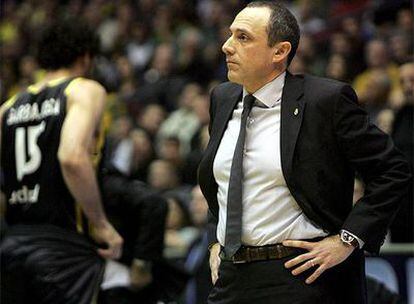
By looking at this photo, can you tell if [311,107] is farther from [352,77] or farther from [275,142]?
[352,77]

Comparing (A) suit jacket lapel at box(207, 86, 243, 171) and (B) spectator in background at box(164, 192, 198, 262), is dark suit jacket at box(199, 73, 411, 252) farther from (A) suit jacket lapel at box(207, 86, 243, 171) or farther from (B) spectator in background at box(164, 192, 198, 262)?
(B) spectator in background at box(164, 192, 198, 262)

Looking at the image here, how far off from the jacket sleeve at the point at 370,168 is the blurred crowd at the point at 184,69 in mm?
2316

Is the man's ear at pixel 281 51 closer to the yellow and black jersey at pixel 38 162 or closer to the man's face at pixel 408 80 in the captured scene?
the yellow and black jersey at pixel 38 162

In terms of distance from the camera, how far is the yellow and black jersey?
5.48 meters

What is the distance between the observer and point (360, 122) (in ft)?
12.9

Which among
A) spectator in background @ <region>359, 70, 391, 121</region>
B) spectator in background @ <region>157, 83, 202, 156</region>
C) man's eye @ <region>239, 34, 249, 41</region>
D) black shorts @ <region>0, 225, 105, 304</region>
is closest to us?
man's eye @ <region>239, 34, 249, 41</region>

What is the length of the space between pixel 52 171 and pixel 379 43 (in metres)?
5.86

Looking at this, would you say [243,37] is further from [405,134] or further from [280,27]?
[405,134]

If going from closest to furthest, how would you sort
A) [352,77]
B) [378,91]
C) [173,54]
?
[378,91] → [352,77] → [173,54]

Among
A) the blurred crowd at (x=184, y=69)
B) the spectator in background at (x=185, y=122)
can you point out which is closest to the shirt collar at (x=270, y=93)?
the blurred crowd at (x=184, y=69)

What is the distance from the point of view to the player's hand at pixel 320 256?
3900 mm

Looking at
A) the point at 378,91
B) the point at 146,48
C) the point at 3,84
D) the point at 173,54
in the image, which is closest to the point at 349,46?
the point at 378,91

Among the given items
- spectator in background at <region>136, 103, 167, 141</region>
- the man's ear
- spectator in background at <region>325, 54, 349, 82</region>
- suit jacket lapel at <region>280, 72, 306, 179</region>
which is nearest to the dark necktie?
suit jacket lapel at <region>280, 72, 306, 179</region>

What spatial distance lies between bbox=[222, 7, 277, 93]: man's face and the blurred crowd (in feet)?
6.58
